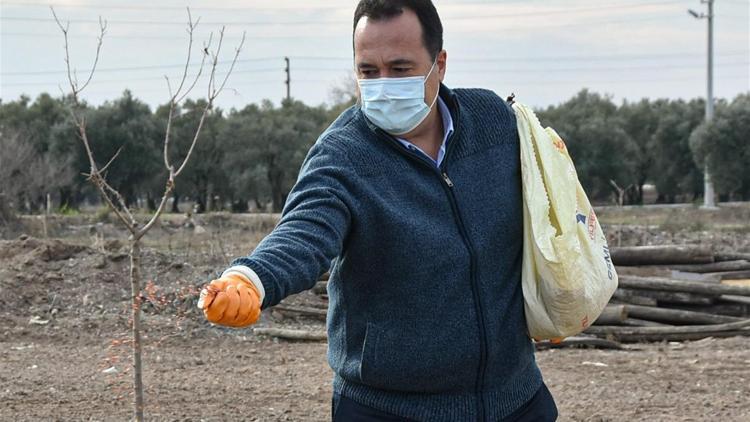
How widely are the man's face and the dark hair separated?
0.01m

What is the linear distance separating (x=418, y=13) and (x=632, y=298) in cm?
913

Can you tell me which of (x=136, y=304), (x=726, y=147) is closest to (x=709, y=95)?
(x=726, y=147)

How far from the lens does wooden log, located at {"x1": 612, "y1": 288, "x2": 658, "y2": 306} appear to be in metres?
11.0

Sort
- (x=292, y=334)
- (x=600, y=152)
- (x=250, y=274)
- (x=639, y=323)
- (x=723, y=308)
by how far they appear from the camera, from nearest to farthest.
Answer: (x=250, y=274), (x=292, y=334), (x=639, y=323), (x=723, y=308), (x=600, y=152)

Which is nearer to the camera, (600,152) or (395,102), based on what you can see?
(395,102)

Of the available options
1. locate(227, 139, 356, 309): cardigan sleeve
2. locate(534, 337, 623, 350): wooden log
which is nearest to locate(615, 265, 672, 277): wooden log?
locate(534, 337, 623, 350): wooden log

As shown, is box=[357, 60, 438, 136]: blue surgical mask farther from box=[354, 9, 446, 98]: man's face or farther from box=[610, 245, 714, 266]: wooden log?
box=[610, 245, 714, 266]: wooden log

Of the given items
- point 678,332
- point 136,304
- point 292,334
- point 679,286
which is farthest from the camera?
point 679,286

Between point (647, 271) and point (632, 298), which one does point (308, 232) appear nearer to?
point (632, 298)

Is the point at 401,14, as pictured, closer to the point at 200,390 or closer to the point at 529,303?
the point at 529,303

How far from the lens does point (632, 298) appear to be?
1102 cm

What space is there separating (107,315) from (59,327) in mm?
532

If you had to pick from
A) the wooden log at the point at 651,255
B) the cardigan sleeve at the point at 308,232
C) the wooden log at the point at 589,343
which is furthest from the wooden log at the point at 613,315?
the cardigan sleeve at the point at 308,232

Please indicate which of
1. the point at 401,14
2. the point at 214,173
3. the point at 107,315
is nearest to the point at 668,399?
the point at 401,14
